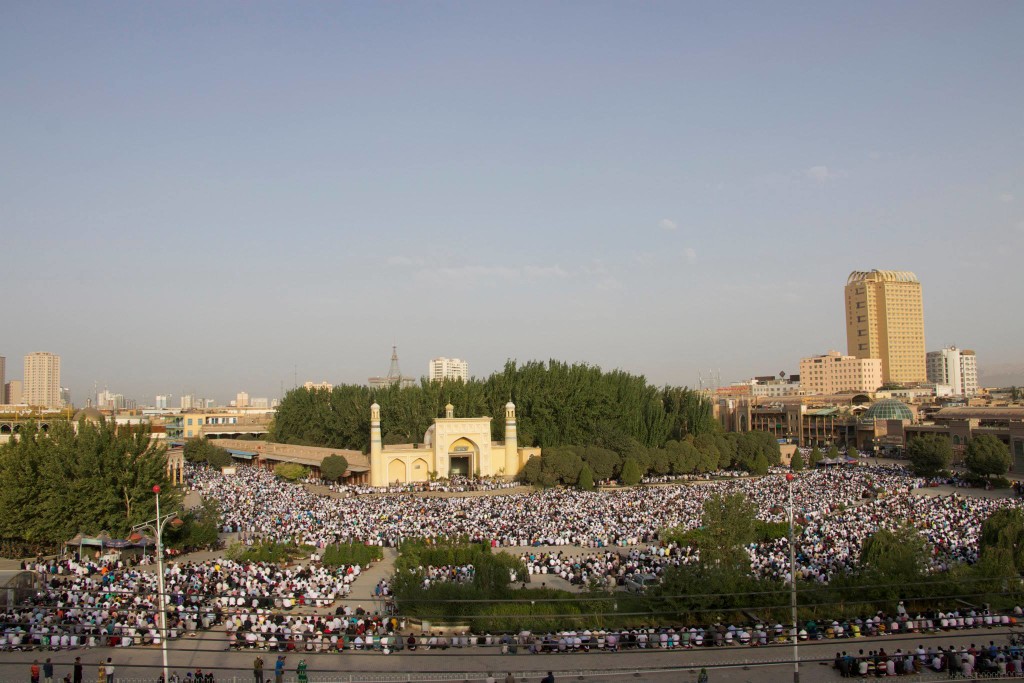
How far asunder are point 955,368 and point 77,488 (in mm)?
143985

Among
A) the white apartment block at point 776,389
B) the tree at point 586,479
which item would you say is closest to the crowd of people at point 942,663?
the tree at point 586,479

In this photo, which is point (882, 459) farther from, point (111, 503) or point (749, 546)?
point (111, 503)

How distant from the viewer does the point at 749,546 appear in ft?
79.3

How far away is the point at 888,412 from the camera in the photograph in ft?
216

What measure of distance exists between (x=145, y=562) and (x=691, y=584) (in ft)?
54.5

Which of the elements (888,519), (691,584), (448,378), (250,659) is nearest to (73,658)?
(250,659)

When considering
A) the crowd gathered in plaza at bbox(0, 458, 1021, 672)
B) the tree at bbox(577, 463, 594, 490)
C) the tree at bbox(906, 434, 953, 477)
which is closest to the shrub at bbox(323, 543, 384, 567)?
the crowd gathered in plaza at bbox(0, 458, 1021, 672)

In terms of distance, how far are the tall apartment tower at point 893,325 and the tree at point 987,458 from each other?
7813cm

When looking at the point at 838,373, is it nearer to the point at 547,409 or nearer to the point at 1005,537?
the point at 547,409

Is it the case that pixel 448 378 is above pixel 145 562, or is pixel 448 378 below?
above

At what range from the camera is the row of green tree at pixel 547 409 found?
163ft

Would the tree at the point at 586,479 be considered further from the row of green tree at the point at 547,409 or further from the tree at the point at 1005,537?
the tree at the point at 1005,537

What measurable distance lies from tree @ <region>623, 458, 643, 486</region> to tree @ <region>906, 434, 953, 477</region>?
620 inches

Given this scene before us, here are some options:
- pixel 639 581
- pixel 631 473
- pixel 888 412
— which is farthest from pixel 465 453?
pixel 888 412
